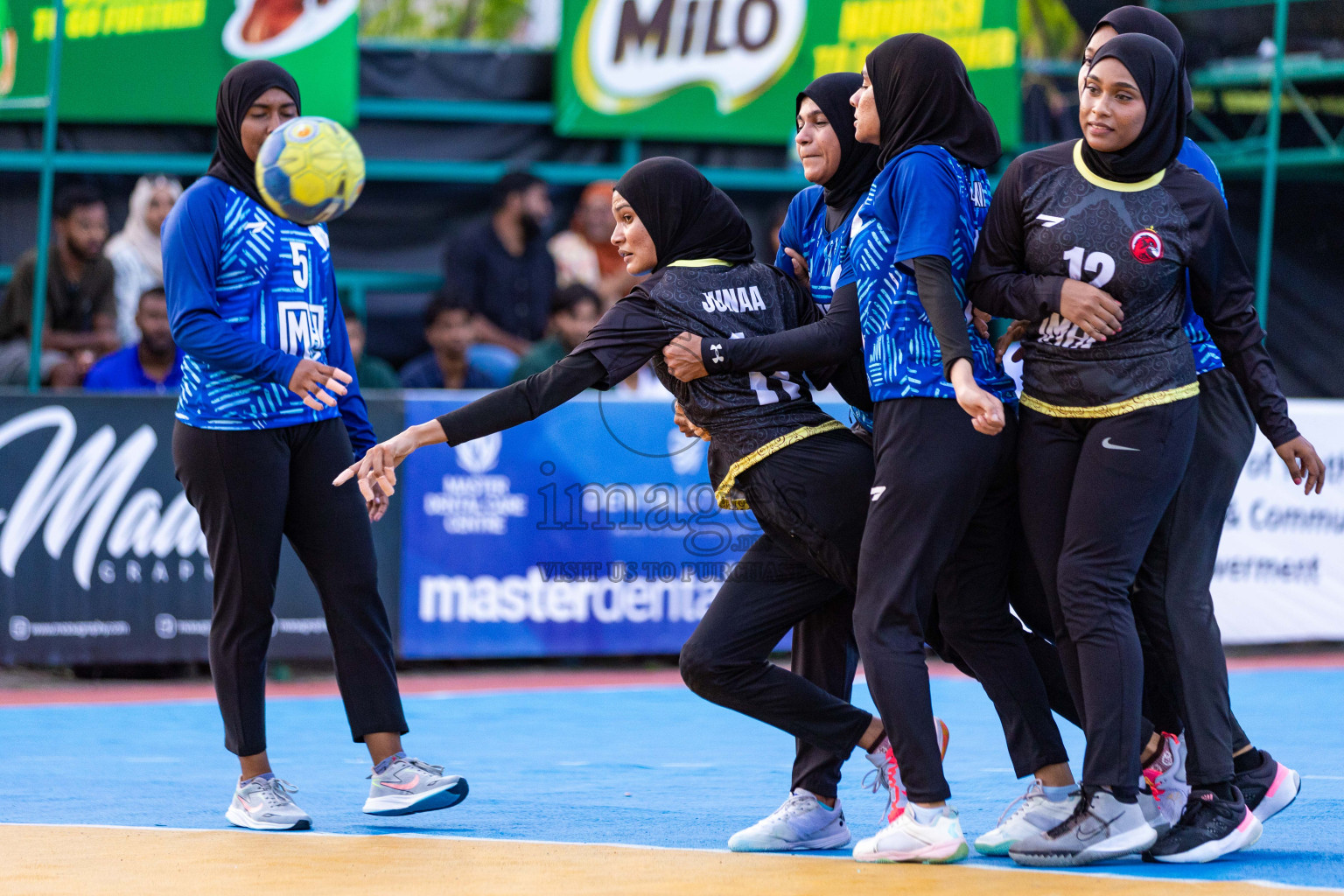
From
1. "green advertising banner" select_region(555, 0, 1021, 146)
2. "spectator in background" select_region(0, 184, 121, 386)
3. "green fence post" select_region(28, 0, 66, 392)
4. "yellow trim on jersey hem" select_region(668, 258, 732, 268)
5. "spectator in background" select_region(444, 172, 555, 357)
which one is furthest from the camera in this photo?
"green advertising banner" select_region(555, 0, 1021, 146)

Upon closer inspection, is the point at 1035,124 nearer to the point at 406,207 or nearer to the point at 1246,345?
the point at 406,207

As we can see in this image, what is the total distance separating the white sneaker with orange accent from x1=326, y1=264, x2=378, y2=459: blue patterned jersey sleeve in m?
1.98

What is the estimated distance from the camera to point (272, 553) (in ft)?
17.6

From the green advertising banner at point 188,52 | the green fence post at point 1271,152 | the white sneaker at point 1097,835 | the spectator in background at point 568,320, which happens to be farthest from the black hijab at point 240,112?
the green fence post at point 1271,152

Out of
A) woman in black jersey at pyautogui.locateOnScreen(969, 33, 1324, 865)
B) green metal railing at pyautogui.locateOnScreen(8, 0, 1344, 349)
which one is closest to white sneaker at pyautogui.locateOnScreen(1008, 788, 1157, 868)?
woman in black jersey at pyautogui.locateOnScreen(969, 33, 1324, 865)

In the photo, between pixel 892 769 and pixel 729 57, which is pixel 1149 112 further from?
pixel 729 57

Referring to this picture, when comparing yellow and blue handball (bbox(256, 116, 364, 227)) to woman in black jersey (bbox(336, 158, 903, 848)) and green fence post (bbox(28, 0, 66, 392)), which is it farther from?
green fence post (bbox(28, 0, 66, 392))

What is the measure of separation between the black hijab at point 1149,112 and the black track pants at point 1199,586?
67cm

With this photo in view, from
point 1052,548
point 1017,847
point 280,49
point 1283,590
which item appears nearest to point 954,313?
point 1052,548

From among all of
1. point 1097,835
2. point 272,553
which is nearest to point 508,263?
point 272,553

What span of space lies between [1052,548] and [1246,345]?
0.83 meters

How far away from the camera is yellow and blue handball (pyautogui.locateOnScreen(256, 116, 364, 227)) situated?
5074 millimetres

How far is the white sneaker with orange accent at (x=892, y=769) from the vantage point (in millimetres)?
4656

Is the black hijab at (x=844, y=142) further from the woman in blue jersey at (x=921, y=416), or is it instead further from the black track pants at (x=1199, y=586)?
the black track pants at (x=1199, y=586)
